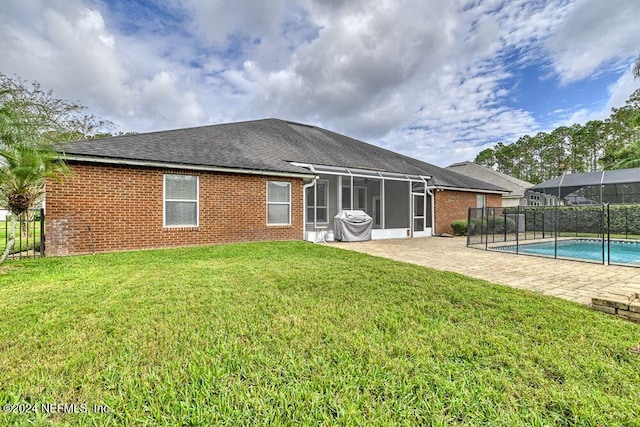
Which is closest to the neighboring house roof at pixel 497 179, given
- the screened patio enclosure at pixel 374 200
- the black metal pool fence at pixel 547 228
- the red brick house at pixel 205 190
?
the black metal pool fence at pixel 547 228

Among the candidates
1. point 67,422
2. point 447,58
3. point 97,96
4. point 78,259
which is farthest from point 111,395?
point 97,96

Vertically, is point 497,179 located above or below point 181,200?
above

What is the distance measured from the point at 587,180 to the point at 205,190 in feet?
97.8

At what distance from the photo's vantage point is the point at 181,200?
9891 mm

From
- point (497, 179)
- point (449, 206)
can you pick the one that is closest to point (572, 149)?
point (497, 179)

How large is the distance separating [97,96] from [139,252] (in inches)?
742

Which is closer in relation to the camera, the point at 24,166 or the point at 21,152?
the point at 21,152

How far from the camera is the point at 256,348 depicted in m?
2.89

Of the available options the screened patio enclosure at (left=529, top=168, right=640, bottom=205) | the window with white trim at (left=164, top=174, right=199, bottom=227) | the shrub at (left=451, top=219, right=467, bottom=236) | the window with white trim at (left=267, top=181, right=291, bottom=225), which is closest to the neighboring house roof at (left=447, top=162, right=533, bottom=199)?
the screened patio enclosure at (left=529, top=168, right=640, bottom=205)

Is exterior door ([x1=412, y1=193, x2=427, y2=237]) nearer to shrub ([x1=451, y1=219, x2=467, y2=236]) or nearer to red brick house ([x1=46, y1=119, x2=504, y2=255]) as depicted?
red brick house ([x1=46, y1=119, x2=504, y2=255])

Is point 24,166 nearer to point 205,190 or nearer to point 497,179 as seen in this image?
point 205,190

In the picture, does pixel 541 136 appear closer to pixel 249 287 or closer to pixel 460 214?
pixel 460 214

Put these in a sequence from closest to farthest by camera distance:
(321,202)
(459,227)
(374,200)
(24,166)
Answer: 1. (24,166)
2. (321,202)
3. (459,227)
4. (374,200)

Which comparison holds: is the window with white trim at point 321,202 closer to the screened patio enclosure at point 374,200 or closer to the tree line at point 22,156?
the screened patio enclosure at point 374,200
